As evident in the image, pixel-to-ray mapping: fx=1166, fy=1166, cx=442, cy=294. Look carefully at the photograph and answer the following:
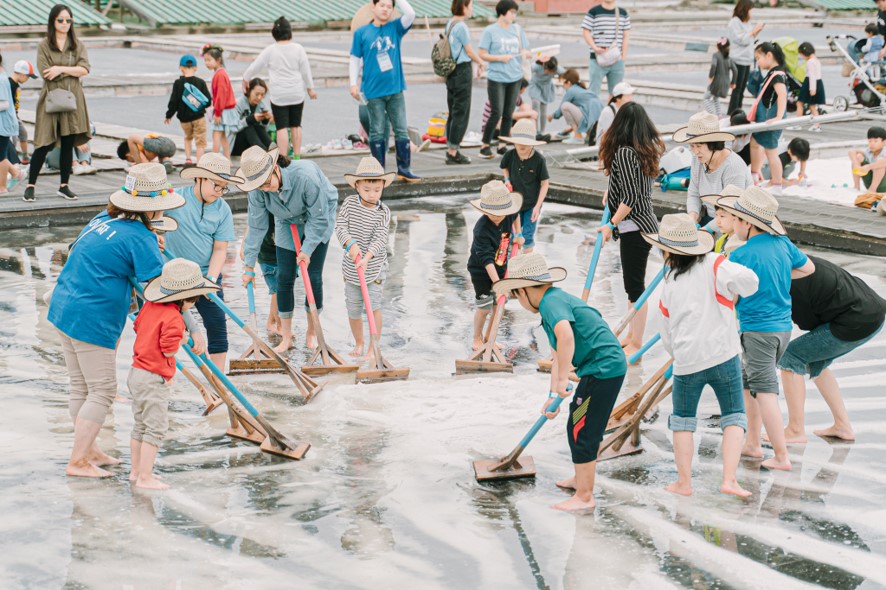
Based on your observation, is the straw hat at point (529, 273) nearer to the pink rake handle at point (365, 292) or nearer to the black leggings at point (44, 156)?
the pink rake handle at point (365, 292)

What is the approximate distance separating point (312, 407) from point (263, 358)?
0.86 m

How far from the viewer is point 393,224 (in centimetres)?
1275

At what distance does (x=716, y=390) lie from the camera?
626cm

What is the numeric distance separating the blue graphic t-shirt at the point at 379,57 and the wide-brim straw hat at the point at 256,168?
217 inches

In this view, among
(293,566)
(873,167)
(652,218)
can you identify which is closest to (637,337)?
(652,218)

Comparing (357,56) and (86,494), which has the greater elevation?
(357,56)

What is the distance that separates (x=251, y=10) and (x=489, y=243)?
27.7m

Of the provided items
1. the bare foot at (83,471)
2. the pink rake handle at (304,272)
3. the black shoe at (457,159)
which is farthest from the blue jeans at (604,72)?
the bare foot at (83,471)

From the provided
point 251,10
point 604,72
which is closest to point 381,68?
point 604,72

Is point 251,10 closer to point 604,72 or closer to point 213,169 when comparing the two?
point 604,72

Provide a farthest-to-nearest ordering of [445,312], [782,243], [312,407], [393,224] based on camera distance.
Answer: [393,224] → [445,312] → [312,407] → [782,243]

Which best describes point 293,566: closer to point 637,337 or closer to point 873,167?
point 637,337

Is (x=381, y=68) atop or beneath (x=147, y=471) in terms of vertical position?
atop

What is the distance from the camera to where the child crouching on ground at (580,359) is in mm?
5961
